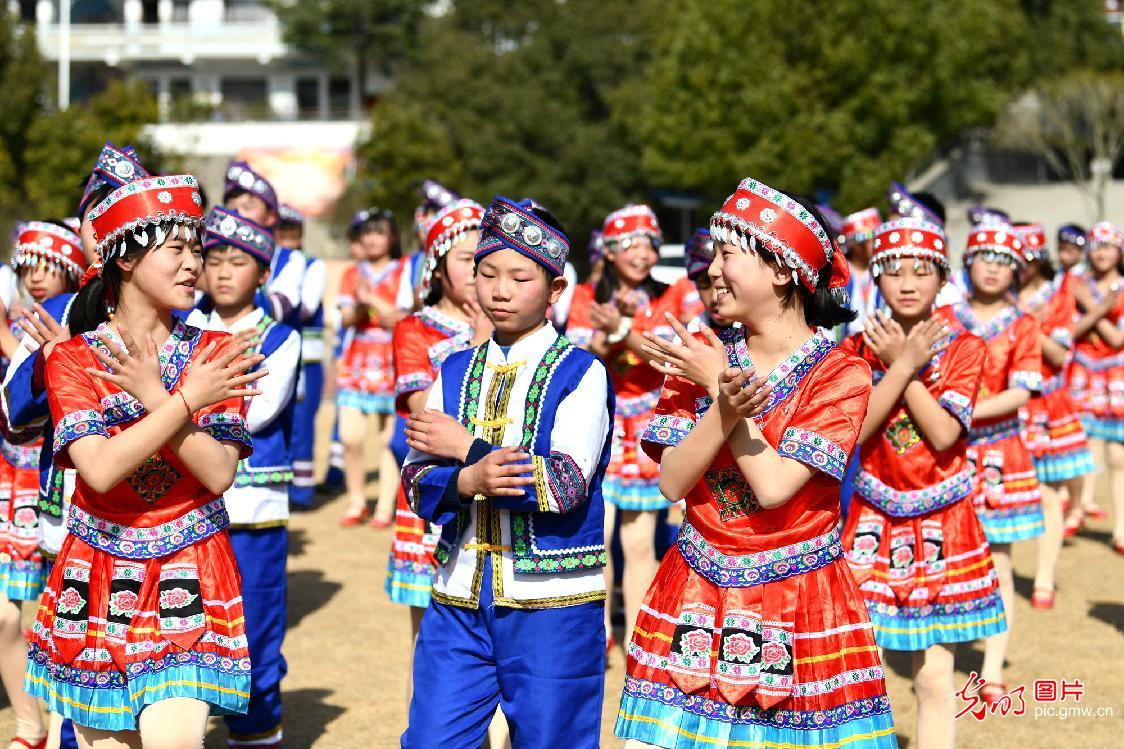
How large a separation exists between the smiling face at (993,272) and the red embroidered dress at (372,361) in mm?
5450

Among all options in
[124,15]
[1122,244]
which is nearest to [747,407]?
[1122,244]

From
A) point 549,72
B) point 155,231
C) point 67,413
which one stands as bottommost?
point 67,413

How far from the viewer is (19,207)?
121 feet

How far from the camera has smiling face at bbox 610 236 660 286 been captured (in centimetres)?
784

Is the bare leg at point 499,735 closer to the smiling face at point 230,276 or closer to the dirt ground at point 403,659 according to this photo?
the dirt ground at point 403,659

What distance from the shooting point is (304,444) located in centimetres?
1209

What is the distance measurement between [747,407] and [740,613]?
0.67 m

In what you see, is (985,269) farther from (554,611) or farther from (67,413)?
(67,413)

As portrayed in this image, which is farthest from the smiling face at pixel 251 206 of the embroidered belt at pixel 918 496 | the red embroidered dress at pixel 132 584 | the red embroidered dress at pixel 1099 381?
the red embroidered dress at pixel 1099 381

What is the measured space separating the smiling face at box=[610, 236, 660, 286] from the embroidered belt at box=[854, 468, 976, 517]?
106 inches

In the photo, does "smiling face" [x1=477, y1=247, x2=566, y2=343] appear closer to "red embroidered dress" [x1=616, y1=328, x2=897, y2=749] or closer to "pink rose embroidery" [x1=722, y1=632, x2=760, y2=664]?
"red embroidered dress" [x1=616, y1=328, x2=897, y2=749]

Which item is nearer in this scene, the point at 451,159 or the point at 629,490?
the point at 629,490

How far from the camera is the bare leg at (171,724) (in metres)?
4.09

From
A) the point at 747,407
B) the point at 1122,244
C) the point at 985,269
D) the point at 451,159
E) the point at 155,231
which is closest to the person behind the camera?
the point at 747,407
